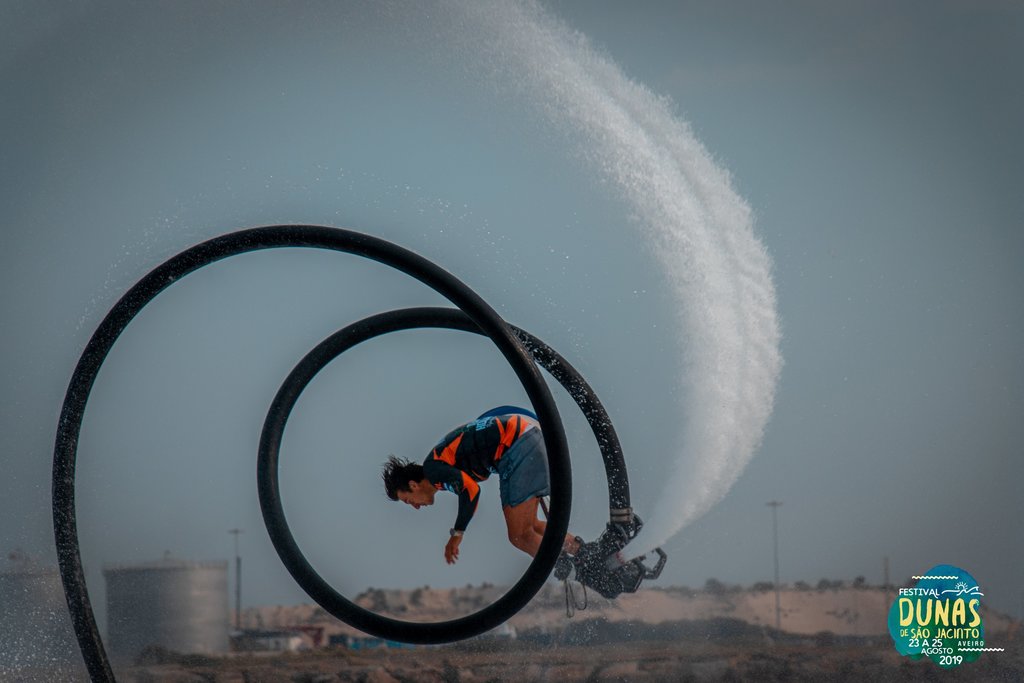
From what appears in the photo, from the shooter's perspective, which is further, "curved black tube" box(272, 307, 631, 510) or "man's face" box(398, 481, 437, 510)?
"curved black tube" box(272, 307, 631, 510)

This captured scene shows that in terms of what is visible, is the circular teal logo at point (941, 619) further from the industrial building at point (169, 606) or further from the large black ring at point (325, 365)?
the industrial building at point (169, 606)

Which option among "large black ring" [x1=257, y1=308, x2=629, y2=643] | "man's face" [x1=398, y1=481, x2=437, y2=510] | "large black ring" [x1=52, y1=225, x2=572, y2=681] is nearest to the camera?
"large black ring" [x1=52, y1=225, x2=572, y2=681]

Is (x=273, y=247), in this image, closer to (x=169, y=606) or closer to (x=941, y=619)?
(x=941, y=619)

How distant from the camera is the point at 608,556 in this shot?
37.1 ft

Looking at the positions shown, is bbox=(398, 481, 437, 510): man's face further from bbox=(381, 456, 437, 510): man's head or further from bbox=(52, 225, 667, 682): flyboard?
bbox=(52, 225, 667, 682): flyboard

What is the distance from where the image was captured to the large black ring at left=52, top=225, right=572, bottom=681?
9586mm

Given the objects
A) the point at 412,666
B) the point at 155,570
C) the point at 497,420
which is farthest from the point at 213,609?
the point at 497,420

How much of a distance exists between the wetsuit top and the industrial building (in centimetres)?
958

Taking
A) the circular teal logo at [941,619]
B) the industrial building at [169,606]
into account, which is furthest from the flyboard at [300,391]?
the industrial building at [169,606]

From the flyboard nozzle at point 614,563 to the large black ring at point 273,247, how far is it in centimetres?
132

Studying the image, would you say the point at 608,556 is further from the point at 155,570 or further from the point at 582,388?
the point at 155,570

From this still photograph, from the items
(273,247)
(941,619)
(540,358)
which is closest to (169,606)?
(540,358)

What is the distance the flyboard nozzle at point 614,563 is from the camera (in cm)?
1130

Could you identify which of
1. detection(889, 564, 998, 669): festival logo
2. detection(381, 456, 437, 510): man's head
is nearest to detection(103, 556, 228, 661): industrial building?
detection(381, 456, 437, 510): man's head
